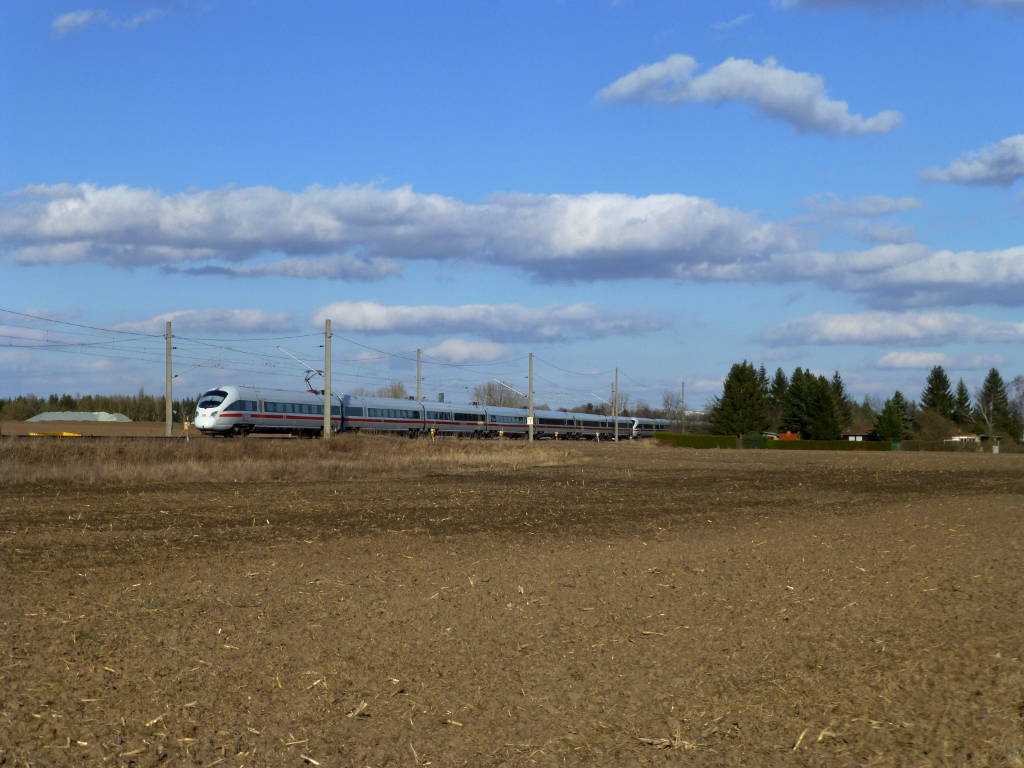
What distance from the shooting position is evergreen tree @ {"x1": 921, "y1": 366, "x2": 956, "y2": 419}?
138m

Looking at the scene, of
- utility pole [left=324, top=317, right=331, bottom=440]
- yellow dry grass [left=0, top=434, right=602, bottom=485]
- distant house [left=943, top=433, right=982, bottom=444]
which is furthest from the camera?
distant house [left=943, top=433, right=982, bottom=444]

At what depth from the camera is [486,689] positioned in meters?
7.98

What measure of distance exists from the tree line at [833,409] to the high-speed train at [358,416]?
19127 mm

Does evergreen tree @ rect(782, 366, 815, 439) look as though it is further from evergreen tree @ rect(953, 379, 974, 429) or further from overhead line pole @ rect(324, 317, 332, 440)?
overhead line pole @ rect(324, 317, 332, 440)

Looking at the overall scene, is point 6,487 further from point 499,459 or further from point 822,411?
point 822,411

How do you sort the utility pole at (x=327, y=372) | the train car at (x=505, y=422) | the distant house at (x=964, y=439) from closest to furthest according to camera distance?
the utility pole at (x=327, y=372), the distant house at (x=964, y=439), the train car at (x=505, y=422)

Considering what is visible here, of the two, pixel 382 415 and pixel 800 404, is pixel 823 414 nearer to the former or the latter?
pixel 800 404

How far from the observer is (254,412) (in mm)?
61719

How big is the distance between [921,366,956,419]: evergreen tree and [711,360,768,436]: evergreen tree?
32.5 m

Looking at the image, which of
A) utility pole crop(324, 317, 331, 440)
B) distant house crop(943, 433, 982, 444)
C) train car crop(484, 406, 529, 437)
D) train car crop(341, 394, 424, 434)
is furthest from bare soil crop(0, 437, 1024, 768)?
distant house crop(943, 433, 982, 444)

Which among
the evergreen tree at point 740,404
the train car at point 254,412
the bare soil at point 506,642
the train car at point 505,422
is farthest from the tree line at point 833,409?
the bare soil at point 506,642

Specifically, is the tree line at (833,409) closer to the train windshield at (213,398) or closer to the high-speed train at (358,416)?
the high-speed train at (358,416)

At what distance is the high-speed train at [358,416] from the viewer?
200 feet

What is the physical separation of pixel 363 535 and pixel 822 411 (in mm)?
111312
